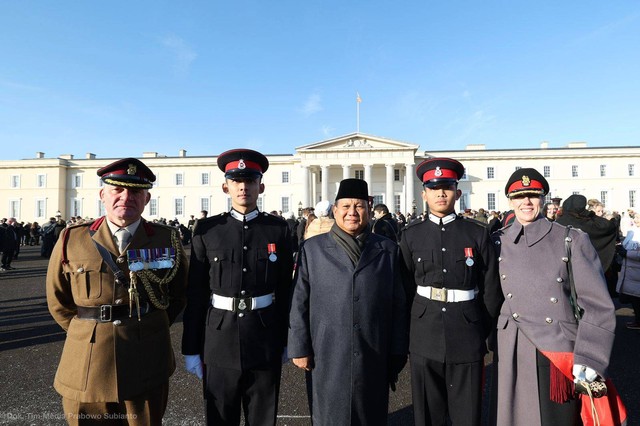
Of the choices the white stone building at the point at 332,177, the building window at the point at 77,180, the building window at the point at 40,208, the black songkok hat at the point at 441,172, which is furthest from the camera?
the building window at the point at 77,180

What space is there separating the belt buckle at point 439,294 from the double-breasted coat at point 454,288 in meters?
0.03

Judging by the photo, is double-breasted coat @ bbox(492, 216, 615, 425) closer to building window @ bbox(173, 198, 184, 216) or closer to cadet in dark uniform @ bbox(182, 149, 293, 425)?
cadet in dark uniform @ bbox(182, 149, 293, 425)

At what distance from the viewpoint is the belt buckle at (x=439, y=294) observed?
2.91 m

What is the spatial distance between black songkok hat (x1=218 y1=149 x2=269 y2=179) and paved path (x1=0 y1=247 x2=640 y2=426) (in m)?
2.59

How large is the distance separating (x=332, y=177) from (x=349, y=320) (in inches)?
1992

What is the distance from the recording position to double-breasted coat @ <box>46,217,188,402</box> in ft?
7.80

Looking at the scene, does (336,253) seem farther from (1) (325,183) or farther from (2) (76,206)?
(2) (76,206)

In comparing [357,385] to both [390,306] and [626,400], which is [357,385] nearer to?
[390,306]

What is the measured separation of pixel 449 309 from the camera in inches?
113

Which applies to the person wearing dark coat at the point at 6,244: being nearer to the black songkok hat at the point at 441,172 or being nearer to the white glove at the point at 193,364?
the white glove at the point at 193,364

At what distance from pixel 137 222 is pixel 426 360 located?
243cm

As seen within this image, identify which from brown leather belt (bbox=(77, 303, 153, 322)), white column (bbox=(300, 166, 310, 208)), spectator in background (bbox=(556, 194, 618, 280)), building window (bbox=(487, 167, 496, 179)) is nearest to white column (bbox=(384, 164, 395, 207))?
white column (bbox=(300, 166, 310, 208))

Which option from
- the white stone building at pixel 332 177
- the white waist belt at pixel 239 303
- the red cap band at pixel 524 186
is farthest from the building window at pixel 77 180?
the red cap band at pixel 524 186

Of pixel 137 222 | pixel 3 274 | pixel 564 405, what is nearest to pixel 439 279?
pixel 564 405
